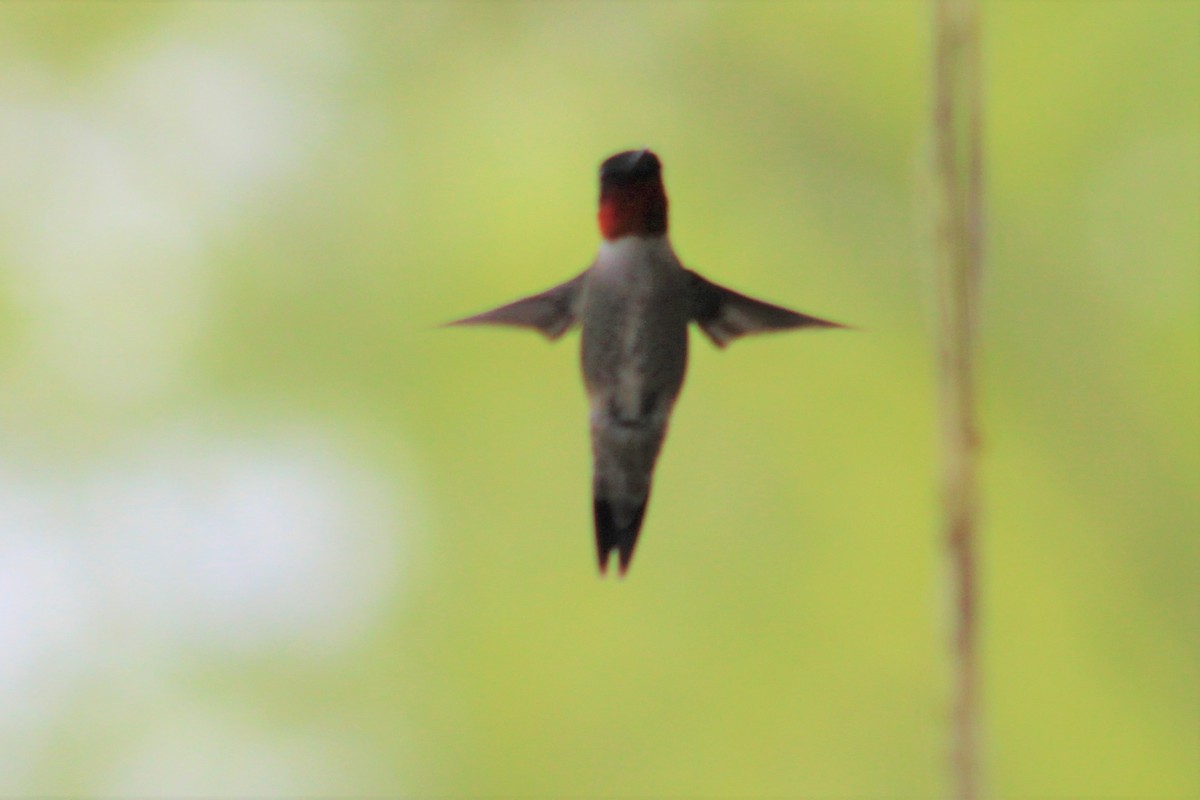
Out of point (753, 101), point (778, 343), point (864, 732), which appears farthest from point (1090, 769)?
point (753, 101)

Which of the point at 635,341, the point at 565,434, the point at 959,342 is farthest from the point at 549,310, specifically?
the point at 565,434

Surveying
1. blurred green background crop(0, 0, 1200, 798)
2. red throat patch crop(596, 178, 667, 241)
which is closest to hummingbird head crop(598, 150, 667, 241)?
red throat patch crop(596, 178, 667, 241)

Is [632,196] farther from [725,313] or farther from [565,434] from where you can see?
[565,434]

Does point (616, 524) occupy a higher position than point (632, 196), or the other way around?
point (632, 196)

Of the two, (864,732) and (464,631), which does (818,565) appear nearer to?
(864,732)

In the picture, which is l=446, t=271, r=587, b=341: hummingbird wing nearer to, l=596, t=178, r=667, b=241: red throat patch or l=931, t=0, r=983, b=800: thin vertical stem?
l=596, t=178, r=667, b=241: red throat patch

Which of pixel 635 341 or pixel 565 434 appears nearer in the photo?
pixel 635 341
